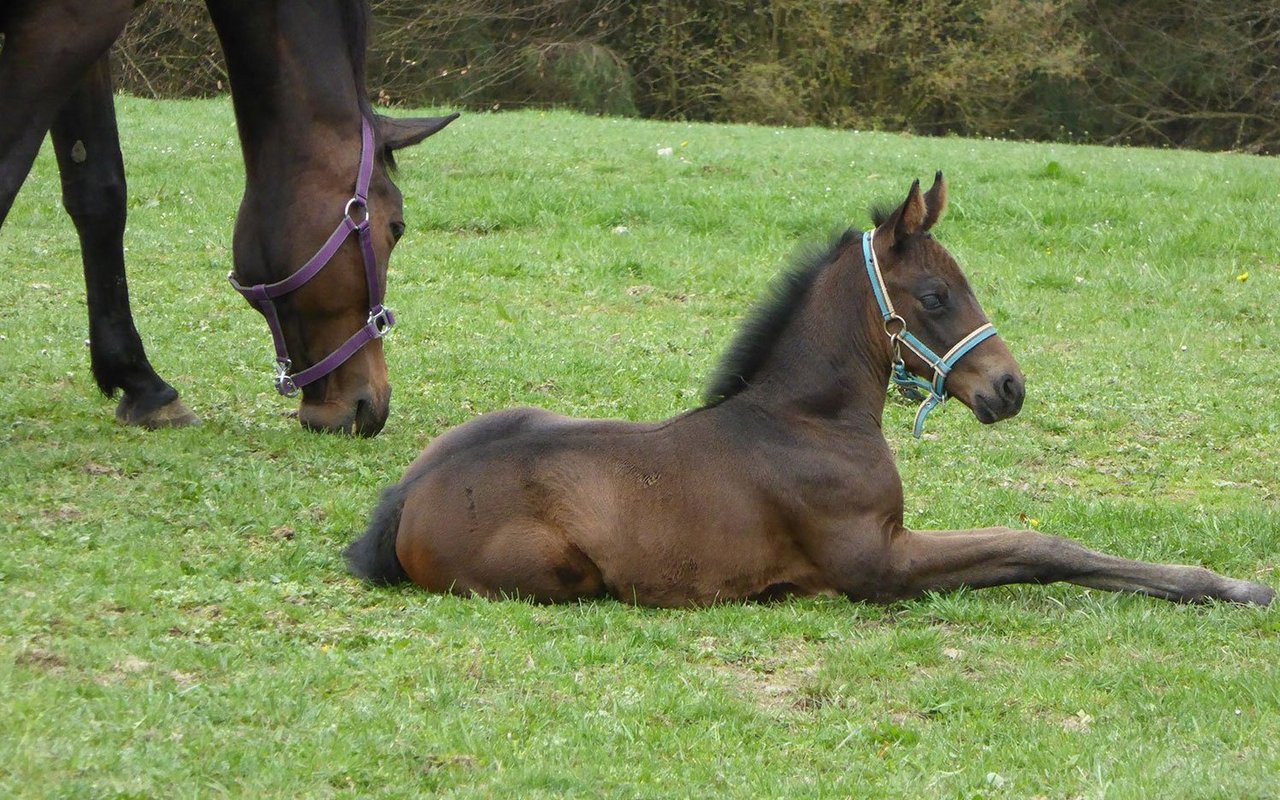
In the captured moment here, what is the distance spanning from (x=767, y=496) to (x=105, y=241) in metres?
3.98

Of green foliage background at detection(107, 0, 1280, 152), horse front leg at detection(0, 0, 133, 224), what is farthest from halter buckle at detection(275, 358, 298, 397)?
green foliage background at detection(107, 0, 1280, 152)

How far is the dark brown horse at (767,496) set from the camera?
5289 mm

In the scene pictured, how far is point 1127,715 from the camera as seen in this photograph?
14.3ft

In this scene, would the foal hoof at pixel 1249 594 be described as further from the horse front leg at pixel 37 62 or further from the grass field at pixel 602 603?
the horse front leg at pixel 37 62

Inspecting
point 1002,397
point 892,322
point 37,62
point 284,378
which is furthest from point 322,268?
point 1002,397

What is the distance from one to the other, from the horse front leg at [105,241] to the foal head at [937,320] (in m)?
3.79

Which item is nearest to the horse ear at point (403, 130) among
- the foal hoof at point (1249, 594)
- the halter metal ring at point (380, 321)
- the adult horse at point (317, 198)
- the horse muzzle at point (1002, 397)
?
the adult horse at point (317, 198)

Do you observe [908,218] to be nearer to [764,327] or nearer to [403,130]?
[764,327]

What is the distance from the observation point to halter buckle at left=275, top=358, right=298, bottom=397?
266 inches

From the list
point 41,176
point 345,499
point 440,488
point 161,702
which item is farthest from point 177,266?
point 161,702

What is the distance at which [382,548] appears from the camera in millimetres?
5359

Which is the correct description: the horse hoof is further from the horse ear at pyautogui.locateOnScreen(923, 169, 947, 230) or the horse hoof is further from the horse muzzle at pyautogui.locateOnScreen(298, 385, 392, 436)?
the horse ear at pyautogui.locateOnScreen(923, 169, 947, 230)

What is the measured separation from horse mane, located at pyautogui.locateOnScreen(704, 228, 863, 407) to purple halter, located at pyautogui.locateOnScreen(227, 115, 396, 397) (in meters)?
1.72

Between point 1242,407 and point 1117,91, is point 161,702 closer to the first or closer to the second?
point 1242,407
